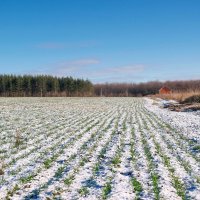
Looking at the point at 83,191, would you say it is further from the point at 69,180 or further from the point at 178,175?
the point at 178,175

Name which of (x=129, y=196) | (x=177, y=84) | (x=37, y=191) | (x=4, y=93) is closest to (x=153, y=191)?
(x=129, y=196)

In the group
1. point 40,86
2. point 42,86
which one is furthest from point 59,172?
point 42,86

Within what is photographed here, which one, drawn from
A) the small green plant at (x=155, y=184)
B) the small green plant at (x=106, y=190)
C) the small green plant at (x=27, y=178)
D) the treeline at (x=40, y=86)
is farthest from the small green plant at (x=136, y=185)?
the treeline at (x=40, y=86)

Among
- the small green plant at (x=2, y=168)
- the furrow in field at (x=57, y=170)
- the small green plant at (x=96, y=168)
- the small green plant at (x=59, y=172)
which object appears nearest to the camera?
the furrow in field at (x=57, y=170)

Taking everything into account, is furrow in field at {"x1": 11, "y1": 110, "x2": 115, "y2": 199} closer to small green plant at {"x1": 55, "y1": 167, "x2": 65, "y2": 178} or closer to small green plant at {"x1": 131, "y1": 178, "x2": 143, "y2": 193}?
small green plant at {"x1": 55, "y1": 167, "x2": 65, "y2": 178}

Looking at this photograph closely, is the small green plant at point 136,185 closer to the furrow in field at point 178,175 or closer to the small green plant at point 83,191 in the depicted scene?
the furrow in field at point 178,175

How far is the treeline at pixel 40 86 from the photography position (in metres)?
111

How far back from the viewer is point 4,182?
27.1 feet

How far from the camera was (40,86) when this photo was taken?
115688 mm

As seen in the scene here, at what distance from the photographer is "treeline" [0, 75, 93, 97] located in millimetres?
110688

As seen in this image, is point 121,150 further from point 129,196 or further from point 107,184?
point 129,196

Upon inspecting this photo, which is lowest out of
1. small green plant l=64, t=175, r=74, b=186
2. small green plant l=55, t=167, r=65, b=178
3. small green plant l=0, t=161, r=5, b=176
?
small green plant l=64, t=175, r=74, b=186

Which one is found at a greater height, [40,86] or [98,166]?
[40,86]

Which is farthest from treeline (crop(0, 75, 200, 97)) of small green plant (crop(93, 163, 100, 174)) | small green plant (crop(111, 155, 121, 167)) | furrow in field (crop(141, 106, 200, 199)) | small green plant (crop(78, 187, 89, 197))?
small green plant (crop(78, 187, 89, 197))
